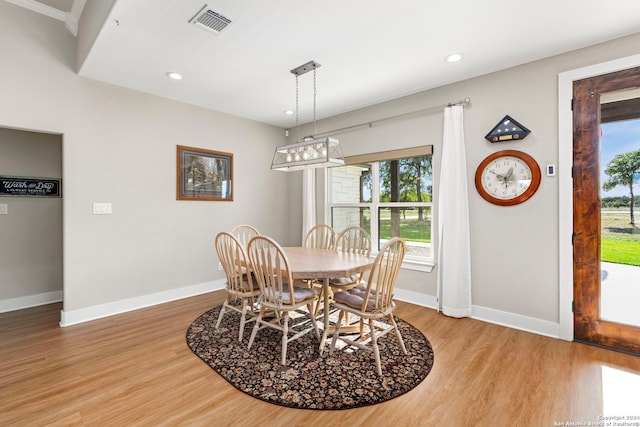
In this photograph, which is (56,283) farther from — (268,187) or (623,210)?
(623,210)

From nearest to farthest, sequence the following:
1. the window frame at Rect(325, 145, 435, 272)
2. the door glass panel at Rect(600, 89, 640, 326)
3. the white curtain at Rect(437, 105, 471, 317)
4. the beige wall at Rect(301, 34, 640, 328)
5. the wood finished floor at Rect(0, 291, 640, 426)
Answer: the wood finished floor at Rect(0, 291, 640, 426) < the door glass panel at Rect(600, 89, 640, 326) < the beige wall at Rect(301, 34, 640, 328) < the white curtain at Rect(437, 105, 471, 317) < the window frame at Rect(325, 145, 435, 272)

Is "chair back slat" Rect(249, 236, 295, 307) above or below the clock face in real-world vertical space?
below

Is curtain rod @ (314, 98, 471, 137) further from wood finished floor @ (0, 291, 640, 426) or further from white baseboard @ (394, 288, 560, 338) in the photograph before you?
wood finished floor @ (0, 291, 640, 426)

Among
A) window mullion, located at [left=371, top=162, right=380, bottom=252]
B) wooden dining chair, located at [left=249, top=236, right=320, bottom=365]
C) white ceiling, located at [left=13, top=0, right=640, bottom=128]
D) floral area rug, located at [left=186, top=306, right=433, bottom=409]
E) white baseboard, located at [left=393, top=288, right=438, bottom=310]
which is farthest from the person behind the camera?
window mullion, located at [left=371, top=162, right=380, bottom=252]

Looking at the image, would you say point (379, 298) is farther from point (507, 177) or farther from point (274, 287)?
point (507, 177)

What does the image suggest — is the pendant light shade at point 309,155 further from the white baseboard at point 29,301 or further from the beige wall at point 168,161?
the white baseboard at point 29,301

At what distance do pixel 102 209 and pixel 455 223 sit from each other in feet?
12.9

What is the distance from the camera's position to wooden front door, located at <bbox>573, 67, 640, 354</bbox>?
2531 millimetres

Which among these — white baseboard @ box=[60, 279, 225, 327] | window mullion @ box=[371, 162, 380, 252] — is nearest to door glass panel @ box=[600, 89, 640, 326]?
window mullion @ box=[371, 162, 380, 252]

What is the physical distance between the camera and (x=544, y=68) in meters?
2.77

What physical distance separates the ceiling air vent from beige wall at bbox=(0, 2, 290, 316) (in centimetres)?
183

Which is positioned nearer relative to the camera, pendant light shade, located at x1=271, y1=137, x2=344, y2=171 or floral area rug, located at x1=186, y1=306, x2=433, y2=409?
floral area rug, located at x1=186, y1=306, x2=433, y2=409

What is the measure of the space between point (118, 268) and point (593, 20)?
16.5 ft

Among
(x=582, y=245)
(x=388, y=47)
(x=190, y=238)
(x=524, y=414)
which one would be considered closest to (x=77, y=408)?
(x=190, y=238)
